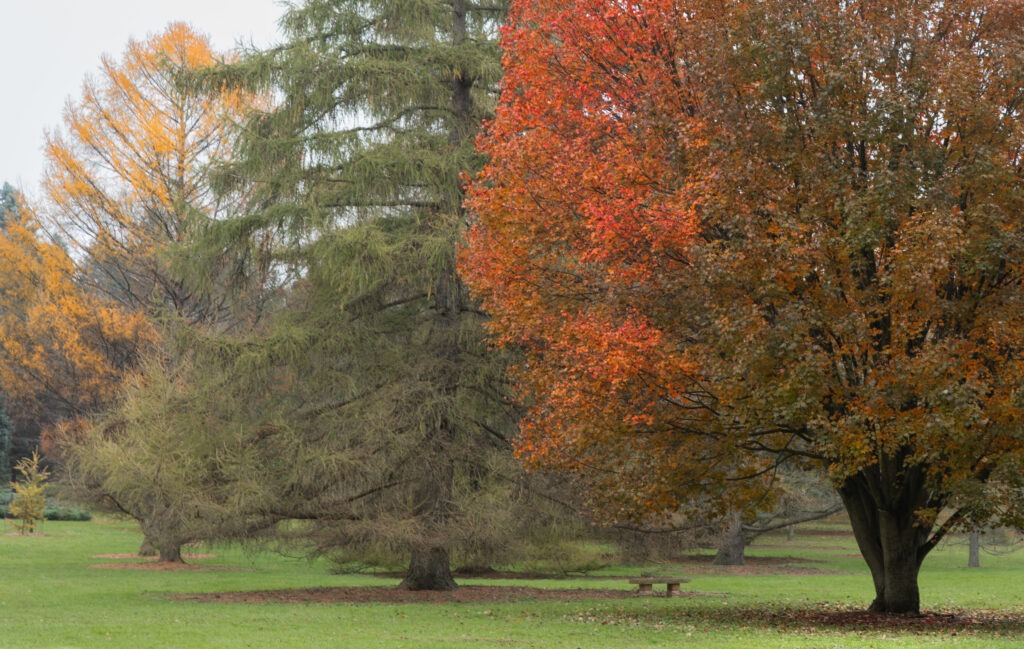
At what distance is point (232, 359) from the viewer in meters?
19.1

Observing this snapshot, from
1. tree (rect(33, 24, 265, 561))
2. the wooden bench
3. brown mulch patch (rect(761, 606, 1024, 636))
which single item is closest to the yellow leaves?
tree (rect(33, 24, 265, 561))

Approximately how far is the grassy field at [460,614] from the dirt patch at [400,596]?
2.65ft

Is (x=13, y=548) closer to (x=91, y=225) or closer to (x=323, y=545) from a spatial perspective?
(x=91, y=225)

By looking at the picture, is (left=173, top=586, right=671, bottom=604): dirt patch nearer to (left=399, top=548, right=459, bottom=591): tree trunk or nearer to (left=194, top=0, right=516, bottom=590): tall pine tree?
(left=399, top=548, right=459, bottom=591): tree trunk

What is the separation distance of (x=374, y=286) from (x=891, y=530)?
9.82 meters

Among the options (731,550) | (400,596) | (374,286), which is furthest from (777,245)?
(731,550)

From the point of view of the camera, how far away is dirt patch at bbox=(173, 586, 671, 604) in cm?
1814

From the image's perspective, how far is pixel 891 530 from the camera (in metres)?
14.8

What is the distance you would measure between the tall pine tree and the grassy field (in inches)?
87.3

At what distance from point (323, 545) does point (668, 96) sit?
10.6m

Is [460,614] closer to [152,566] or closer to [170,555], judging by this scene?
[152,566]

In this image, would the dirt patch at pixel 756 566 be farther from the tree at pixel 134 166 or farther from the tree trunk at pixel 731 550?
the tree at pixel 134 166

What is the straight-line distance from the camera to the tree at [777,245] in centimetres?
1220

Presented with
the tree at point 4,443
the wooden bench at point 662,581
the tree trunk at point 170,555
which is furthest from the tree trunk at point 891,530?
the tree at point 4,443
